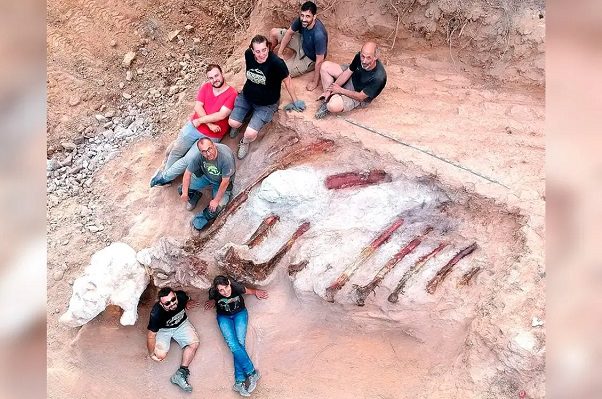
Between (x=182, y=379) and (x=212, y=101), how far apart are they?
1.69m

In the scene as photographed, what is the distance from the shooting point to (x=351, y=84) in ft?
11.6

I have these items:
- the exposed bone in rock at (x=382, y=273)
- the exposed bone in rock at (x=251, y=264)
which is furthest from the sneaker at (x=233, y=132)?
the exposed bone in rock at (x=382, y=273)

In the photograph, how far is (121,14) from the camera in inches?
151

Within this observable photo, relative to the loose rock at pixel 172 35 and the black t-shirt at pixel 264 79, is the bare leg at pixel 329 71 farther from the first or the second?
the loose rock at pixel 172 35

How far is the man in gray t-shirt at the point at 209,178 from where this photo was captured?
3.34 meters

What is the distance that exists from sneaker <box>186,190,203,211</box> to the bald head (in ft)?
4.18

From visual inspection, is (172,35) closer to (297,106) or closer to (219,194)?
(297,106)

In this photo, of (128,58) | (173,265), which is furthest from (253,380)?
(128,58)

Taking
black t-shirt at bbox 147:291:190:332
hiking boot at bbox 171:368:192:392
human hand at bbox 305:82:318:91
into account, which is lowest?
hiking boot at bbox 171:368:192:392

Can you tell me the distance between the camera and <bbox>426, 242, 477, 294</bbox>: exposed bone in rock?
3.34m

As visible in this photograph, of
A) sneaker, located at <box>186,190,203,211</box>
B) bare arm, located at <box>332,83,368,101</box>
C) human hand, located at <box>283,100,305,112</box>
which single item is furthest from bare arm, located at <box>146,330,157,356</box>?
bare arm, located at <box>332,83,368,101</box>

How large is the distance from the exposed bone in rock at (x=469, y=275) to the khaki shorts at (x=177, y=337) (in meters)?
1.63

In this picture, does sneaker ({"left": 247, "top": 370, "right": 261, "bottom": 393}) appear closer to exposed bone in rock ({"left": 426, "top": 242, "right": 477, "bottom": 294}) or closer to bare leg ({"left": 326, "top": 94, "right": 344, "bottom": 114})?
exposed bone in rock ({"left": 426, "top": 242, "right": 477, "bottom": 294})
